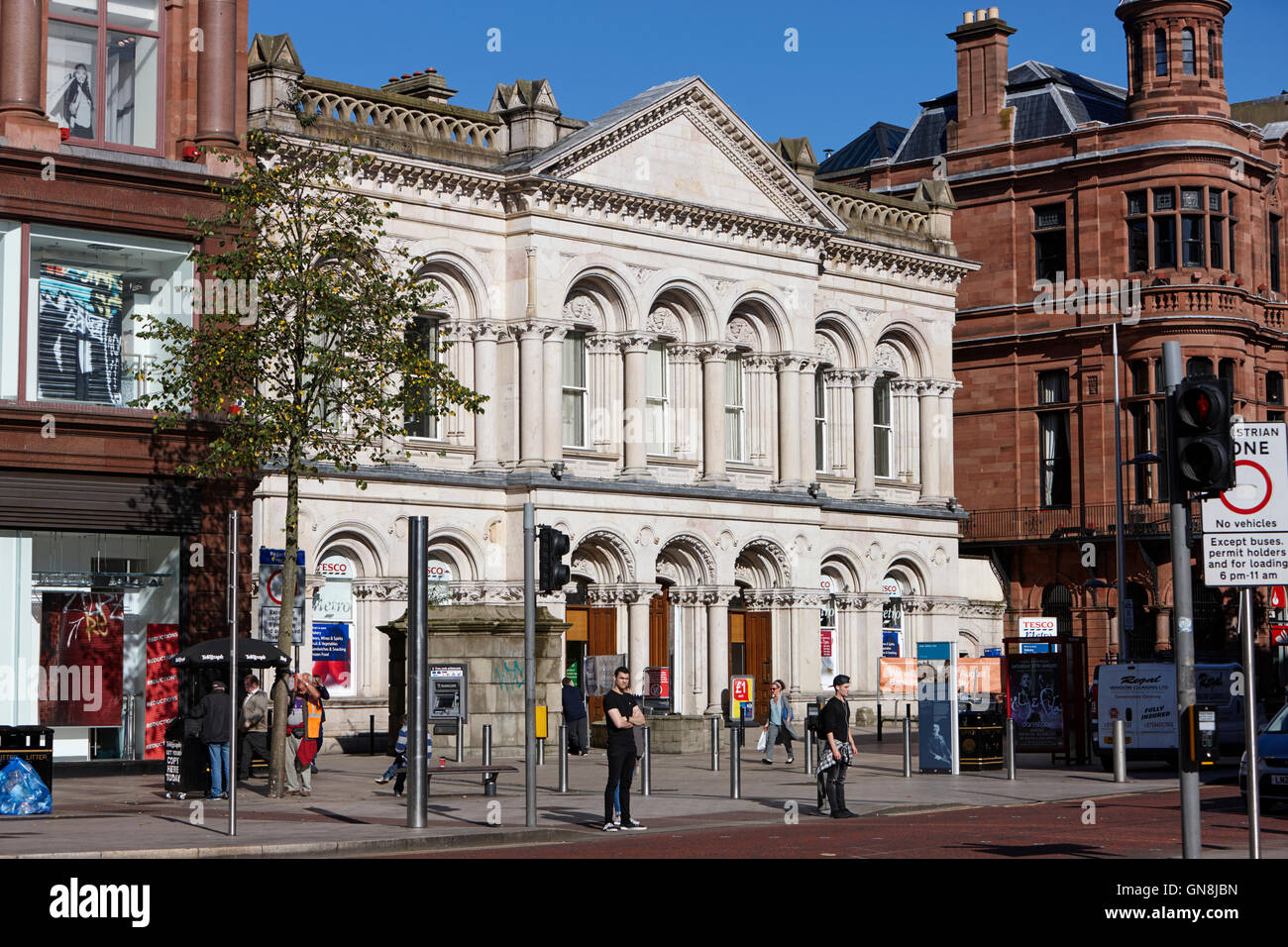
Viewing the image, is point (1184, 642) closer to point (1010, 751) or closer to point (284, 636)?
point (284, 636)

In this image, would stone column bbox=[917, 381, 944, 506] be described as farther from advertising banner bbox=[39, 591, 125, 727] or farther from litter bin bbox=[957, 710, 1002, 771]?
advertising banner bbox=[39, 591, 125, 727]

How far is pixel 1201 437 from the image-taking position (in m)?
14.4

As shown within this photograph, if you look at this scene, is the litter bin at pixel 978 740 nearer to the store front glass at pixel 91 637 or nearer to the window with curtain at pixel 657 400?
the store front glass at pixel 91 637

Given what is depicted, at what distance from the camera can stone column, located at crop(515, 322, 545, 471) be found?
136ft

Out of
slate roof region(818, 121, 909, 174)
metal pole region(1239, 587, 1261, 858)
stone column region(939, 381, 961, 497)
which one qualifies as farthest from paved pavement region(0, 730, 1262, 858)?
slate roof region(818, 121, 909, 174)

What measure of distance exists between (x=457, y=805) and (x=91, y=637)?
9.39m

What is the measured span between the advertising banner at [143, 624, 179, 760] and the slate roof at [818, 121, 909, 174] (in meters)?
37.7

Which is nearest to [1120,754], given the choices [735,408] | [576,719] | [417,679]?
[576,719]

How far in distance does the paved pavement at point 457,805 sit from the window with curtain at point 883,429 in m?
16.4

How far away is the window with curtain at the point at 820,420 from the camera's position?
50.2 meters

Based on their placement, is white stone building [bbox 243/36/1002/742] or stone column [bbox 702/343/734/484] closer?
white stone building [bbox 243/36/1002/742]

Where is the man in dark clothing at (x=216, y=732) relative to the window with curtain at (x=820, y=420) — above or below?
below

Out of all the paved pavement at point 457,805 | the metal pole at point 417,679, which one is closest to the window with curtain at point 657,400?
the paved pavement at point 457,805

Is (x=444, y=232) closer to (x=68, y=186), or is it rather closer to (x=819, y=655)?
(x=68, y=186)
